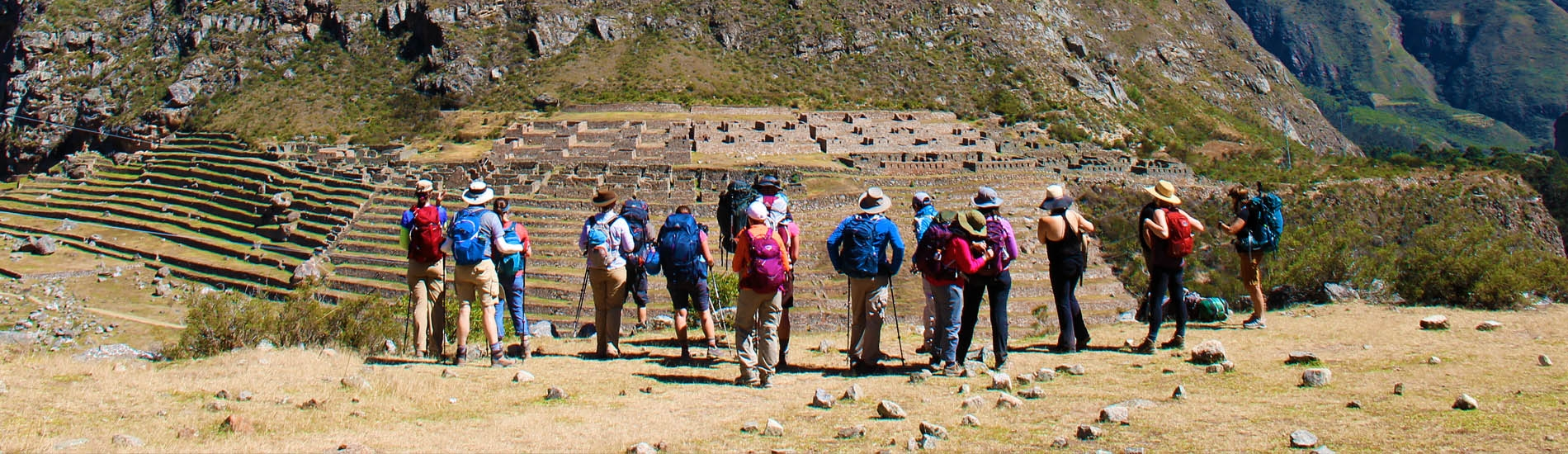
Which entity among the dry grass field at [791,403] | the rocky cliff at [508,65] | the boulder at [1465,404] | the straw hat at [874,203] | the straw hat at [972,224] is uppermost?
the rocky cliff at [508,65]

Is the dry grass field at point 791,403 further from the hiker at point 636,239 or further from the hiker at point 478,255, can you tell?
the hiker at point 636,239

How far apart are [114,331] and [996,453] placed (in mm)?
26971

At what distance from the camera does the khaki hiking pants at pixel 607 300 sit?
1109 centimetres

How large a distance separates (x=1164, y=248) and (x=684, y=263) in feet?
16.5

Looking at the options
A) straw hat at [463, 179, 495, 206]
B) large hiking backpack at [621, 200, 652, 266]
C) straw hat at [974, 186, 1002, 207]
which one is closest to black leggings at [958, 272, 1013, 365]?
straw hat at [974, 186, 1002, 207]

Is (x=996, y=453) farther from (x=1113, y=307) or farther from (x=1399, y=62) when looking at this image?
(x=1399, y=62)

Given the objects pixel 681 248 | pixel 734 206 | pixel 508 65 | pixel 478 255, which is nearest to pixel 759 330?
pixel 681 248

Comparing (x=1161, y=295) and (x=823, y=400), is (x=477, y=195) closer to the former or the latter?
(x=823, y=400)

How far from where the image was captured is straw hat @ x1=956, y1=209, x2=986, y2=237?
939 cm

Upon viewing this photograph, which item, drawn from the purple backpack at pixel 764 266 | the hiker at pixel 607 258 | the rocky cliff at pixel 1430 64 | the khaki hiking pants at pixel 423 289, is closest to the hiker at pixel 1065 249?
the purple backpack at pixel 764 266

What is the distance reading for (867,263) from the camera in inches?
380

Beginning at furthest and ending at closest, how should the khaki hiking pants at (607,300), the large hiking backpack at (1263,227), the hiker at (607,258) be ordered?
the large hiking backpack at (1263,227) → the khaki hiking pants at (607,300) → the hiker at (607,258)

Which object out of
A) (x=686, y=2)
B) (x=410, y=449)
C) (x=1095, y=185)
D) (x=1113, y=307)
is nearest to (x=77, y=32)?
(x=686, y=2)

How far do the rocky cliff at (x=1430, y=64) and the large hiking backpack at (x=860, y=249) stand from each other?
161 m
